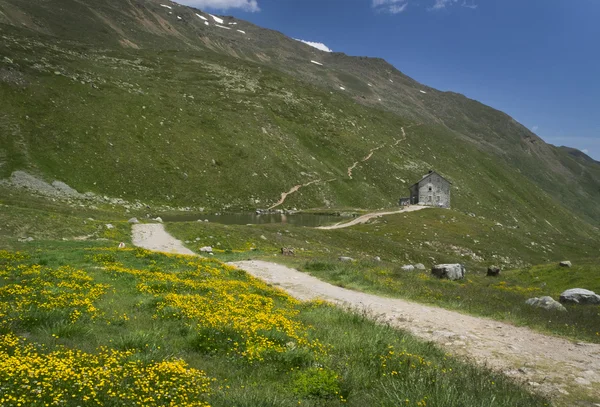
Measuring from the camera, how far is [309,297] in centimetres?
2048

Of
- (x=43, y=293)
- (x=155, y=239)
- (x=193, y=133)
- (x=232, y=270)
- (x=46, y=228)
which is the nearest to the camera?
(x=43, y=293)

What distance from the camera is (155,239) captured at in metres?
38.7

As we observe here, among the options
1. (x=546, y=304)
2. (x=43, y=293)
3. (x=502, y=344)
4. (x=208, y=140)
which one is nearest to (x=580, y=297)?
(x=546, y=304)

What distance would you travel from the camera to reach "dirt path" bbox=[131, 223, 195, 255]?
34.9 metres

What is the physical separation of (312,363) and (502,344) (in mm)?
8423

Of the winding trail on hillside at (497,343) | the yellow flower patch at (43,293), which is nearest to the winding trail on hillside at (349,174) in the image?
the winding trail on hillside at (497,343)

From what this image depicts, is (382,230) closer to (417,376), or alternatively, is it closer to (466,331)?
(466,331)

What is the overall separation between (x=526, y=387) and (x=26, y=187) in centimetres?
6952

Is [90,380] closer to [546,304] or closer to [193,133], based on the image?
[546,304]

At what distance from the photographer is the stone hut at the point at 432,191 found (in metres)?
109

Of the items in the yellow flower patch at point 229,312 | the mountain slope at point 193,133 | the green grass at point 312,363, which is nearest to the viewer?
the green grass at point 312,363

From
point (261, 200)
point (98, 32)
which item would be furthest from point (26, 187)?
point (98, 32)

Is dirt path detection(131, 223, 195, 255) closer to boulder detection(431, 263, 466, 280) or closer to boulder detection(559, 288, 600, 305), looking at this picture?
boulder detection(431, 263, 466, 280)

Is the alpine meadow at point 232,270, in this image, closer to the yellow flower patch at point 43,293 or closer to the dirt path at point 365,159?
the yellow flower patch at point 43,293
